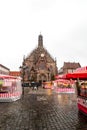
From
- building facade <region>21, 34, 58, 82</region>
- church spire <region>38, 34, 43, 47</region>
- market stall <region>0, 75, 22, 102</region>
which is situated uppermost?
church spire <region>38, 34, 43, 47</region>

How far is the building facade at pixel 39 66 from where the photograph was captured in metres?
100

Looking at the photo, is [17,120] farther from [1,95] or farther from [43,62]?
[43,62]

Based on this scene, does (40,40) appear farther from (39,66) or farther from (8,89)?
(8,89)

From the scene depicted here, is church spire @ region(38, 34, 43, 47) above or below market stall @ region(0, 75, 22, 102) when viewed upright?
above

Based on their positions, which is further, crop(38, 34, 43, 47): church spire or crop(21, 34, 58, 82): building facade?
crop(38, 34, 43, 47): church spire

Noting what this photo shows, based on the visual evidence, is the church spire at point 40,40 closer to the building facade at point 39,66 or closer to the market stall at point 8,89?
the building facade at point 39,66

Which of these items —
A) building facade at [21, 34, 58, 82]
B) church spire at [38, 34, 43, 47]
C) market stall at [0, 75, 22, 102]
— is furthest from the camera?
church spire at [38, 34, 43, 47]

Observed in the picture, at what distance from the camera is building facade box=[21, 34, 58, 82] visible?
328 ft

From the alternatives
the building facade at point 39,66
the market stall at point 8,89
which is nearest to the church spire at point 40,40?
the building facade at point 39,66

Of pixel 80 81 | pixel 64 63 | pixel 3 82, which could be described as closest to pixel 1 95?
pixel 3 82

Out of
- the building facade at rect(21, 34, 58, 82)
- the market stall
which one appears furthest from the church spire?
the market stall

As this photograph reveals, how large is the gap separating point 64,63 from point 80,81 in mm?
114360

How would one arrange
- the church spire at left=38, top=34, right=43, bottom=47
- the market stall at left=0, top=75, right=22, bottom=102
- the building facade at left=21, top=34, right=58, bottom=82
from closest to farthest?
the market stall at left=0, top=75, right=22, bottom=102
the building facade at left=21, top=34, right=58, bottom=82
the church spire at left=38, top=34, right=43, bottom=47

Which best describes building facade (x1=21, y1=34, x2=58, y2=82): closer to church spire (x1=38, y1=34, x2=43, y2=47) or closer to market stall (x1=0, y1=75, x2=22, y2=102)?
church spire (x1=38, y1=34, x2=43, y2=47)
